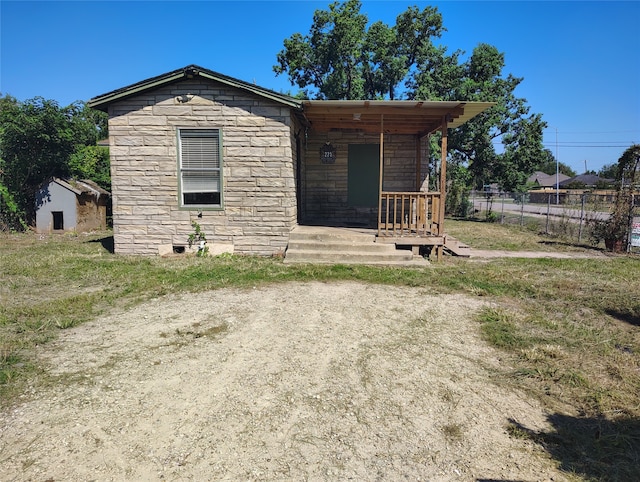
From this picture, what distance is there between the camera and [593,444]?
102 inches

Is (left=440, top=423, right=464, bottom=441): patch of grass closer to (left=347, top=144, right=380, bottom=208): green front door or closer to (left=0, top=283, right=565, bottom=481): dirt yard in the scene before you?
(left=0, top=283, right=565, bottom=481): dirt yard

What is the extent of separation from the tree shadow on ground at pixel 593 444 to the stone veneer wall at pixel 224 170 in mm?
6526

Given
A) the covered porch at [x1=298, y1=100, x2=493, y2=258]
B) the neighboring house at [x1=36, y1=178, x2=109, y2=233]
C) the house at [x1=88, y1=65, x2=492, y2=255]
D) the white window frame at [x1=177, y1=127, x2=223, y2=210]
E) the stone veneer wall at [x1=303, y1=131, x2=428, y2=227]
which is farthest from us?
the neighboring house at [x1=36, y1=178, x2=109, y2=233]

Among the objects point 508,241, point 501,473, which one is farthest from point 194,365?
point 508,241

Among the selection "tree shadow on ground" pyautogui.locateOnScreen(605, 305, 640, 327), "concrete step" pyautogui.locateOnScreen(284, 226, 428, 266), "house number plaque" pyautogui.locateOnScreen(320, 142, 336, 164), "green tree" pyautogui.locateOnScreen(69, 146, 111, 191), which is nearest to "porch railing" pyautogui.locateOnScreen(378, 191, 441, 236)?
"concrete step" pyautogui.locateOnScreen(284, 226, 428, 266)

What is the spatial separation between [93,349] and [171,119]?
5.95 meters

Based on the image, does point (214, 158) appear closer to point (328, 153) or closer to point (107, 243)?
point (328, 153)

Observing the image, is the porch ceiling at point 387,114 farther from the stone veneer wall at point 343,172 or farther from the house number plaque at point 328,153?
the house number plaque at point 328,153

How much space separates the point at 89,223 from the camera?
1305cm

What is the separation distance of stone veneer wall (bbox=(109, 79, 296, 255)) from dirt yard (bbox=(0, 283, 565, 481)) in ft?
13.3

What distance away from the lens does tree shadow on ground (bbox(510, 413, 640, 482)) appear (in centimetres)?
236

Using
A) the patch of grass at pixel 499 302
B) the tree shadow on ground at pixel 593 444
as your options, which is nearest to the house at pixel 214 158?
the patch of grass at pixel 499 302

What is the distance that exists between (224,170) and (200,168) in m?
0.54

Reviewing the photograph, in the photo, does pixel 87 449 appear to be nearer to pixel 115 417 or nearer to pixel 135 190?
pixel 115 417
